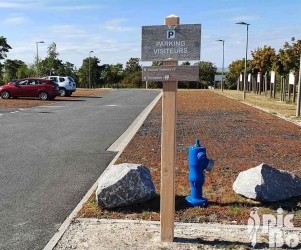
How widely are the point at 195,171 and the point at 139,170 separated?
0.77 meters

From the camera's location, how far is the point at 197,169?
5555 mm

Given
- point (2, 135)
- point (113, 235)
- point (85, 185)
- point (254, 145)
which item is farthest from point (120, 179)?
point (2, 135)

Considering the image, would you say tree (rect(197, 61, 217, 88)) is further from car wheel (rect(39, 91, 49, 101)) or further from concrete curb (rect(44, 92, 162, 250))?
concrete curb (rect(44, 92, 162, 250))

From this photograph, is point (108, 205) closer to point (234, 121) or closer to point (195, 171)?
point (195, 171)

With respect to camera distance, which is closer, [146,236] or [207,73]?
[146,236]

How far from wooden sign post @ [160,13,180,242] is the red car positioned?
26147 millimetres

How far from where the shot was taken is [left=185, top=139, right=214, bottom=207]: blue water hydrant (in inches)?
217

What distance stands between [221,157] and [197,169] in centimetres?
343

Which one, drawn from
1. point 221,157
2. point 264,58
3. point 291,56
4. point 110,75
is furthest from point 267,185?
point 110,75

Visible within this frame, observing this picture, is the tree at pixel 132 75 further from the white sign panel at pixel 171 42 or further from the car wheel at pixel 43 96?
the white sign panel at pixel 171 42

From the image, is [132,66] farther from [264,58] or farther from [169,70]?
[169,70]

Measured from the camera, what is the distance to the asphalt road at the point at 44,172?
4.87 meters

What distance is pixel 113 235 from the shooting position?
4.60 metres

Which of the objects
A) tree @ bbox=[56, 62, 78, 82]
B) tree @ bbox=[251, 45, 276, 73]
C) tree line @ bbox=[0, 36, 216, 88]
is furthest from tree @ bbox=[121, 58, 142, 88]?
tree @ bbox=[251, 45, 276, 73]
